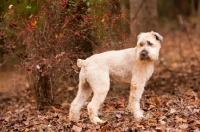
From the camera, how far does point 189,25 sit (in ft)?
81.8

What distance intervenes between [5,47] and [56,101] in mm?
1813

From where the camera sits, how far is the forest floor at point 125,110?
6089mm

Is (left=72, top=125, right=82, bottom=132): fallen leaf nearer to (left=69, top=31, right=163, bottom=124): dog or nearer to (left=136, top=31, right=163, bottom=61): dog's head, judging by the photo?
(left=69, top=31, right=163, bottom=124): dog

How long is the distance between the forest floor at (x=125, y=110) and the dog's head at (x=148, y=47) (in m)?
1.10

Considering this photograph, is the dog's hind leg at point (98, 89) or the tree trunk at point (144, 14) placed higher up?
the tree trunk at point (144, 14)

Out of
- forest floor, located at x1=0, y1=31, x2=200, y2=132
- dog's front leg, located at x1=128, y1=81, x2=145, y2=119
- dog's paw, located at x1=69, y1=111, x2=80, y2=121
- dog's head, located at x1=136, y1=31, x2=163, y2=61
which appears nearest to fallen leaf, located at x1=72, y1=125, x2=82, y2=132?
forest floor, located at x1=0, y1=31, x2=200, y2=132

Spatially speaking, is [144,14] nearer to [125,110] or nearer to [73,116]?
[125,110]

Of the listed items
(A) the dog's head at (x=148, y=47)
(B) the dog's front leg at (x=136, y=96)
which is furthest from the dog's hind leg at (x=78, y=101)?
(A) the dog's head at (x=148, y=47)

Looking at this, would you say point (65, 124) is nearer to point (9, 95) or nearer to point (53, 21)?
point (53, 21)

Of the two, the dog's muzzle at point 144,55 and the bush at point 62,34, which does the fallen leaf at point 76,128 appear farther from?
the dog's muzzle at point 144,55

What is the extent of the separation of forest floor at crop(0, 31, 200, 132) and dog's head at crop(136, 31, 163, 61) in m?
1.10

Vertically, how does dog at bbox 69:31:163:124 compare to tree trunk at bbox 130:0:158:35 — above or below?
below

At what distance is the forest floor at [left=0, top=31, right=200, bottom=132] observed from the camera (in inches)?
240

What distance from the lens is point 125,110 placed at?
24.1 ft
